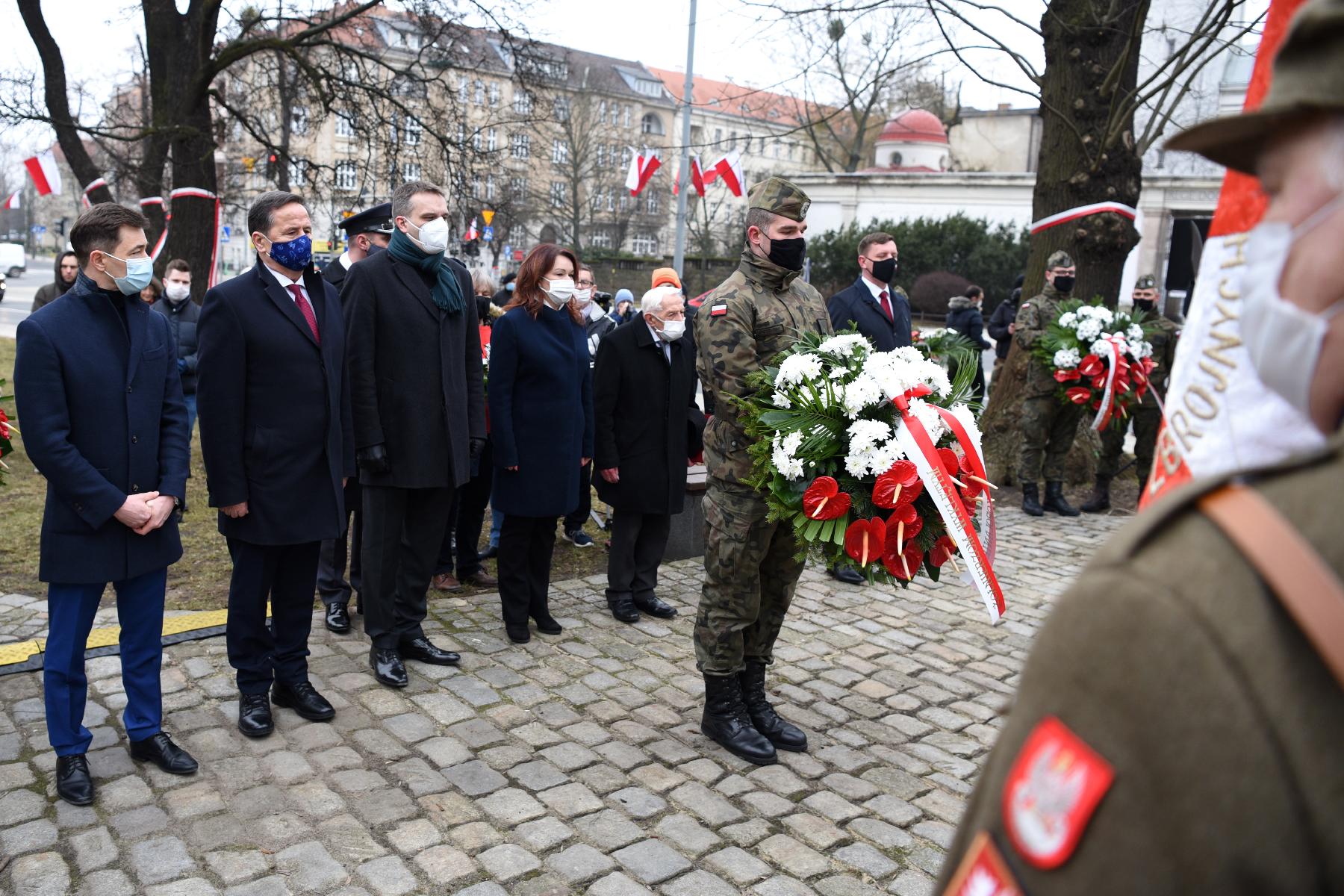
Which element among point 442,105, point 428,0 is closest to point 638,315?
point 428,0

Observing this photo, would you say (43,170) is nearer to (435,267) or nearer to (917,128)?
(435,267)

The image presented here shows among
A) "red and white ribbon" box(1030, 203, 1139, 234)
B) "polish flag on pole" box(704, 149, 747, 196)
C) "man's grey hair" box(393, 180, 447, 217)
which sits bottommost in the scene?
"man's grey hair" box(393, 180, 447, 217)

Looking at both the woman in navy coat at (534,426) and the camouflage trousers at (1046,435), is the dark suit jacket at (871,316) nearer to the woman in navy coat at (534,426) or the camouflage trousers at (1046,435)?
the woman in navy coat at (534,426)

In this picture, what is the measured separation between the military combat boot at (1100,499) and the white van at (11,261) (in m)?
50.0

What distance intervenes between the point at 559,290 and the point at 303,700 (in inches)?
97.0

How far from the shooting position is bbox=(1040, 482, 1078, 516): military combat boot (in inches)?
388

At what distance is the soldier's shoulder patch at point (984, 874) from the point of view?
1.01 metres

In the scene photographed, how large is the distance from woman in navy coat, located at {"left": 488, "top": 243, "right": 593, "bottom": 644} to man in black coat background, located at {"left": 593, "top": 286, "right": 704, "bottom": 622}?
36 centimetres

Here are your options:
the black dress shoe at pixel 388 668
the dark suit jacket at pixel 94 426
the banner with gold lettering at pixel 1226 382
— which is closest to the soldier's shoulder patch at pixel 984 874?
the banner with gold lettering at pixel 1226 382

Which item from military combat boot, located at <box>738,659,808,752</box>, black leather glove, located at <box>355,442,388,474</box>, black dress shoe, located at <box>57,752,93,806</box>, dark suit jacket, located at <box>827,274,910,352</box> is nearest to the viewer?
black dress shoe, located at <box>57,752,93,806</box>

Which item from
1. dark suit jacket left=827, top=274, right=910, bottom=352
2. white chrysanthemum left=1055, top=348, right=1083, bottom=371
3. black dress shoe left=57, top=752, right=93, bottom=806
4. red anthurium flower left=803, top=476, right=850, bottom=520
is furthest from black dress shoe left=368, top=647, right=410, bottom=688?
white chrysanthemum left=1055, top=348, right=1083, bottom=371

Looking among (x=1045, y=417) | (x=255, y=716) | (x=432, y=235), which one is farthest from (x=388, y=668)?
(x=1045, y=417)

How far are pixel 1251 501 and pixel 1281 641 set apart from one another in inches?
4.8

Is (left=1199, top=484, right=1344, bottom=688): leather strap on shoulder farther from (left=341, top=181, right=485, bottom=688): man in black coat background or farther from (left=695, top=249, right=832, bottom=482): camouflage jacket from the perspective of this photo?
(left=341, top=181, right=485, bottom=688): man in black coat background
